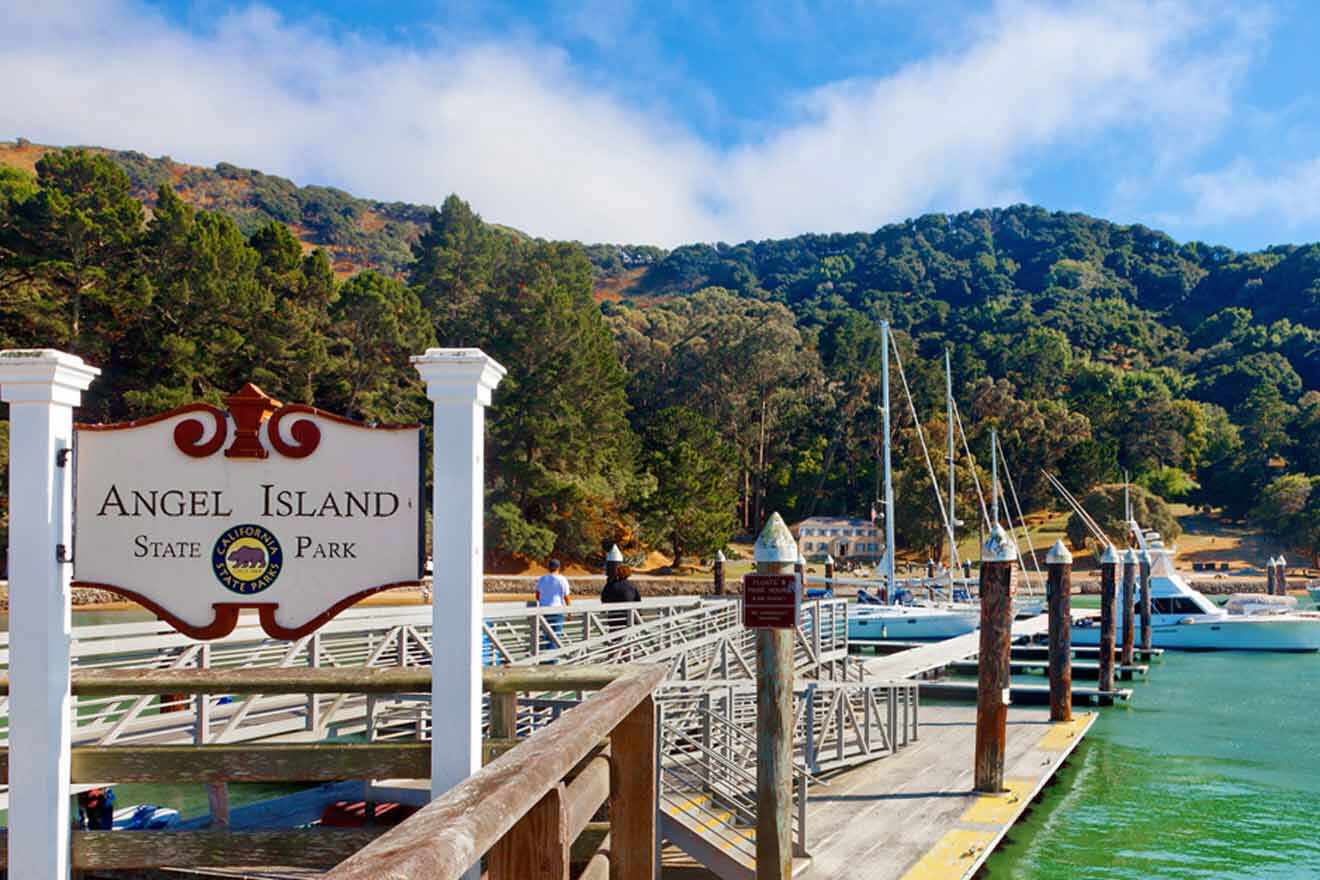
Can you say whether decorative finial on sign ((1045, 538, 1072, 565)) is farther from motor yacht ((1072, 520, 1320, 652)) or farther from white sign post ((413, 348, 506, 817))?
white sign post ((413, 348, 506, 817))

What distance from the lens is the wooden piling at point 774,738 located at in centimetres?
902

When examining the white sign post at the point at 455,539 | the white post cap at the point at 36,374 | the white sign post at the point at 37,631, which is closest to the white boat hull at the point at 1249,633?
the white sign post at the point at 455,539

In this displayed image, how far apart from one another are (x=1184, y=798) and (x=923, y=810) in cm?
620

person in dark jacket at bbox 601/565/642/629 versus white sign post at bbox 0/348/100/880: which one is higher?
white sign post at bbox 0/348/100/880

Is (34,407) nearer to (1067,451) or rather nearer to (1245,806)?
(1245,806)

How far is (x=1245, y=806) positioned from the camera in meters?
15.9

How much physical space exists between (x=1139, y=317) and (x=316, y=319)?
114445 mm

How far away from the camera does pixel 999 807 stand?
Result: 1271 cm

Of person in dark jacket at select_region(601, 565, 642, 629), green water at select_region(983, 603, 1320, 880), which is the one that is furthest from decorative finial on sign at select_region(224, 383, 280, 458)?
green water at select_region(983, 603, 1320, 880)

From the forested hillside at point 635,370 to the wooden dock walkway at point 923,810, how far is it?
123 ft

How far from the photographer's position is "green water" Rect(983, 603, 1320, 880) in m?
13.0

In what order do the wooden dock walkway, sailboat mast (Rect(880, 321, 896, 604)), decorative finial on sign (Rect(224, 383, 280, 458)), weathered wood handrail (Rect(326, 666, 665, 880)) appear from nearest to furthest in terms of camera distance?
weathered wood handrail (Rect(326, 666, 665, 880))
decorative finial on sign (Rect(224, 383, 280, 458))
the wooden dock walkway
sailboat mast (Rect(880, 321, 896, 604))

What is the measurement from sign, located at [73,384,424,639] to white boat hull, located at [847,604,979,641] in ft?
100

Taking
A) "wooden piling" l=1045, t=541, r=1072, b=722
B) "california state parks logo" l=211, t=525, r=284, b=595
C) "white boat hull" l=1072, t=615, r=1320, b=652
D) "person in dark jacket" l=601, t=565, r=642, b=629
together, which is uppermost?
"california state parks logo" l=211, t=525, r=284, b=595
